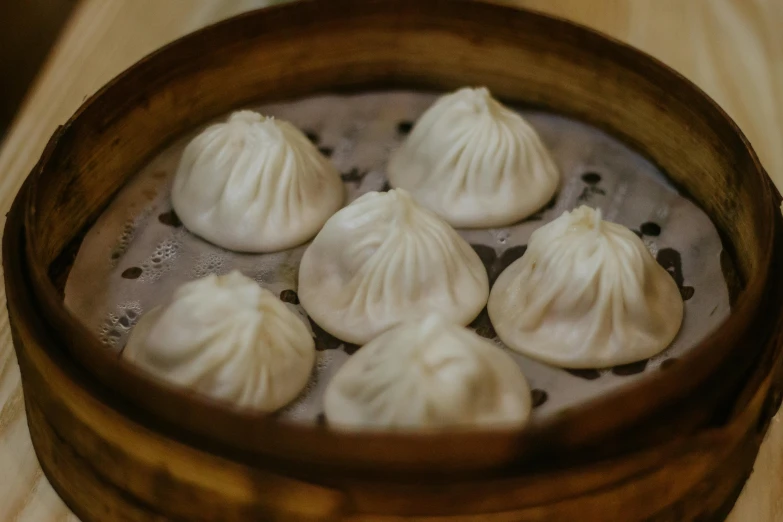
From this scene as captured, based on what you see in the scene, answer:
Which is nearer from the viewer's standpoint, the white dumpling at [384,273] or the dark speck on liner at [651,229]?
the white dumpling at [384,273]

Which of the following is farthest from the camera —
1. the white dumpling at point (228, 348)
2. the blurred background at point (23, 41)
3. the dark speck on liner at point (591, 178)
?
the blurred background at point (23, 41)

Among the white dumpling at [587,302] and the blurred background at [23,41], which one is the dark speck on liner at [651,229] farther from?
the blurred background at [23,41]

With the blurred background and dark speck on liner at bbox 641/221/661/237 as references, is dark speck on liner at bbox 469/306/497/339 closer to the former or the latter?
dark speck on liner at bbox 641/221/661/237

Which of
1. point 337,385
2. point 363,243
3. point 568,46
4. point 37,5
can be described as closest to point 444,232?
point 363,243

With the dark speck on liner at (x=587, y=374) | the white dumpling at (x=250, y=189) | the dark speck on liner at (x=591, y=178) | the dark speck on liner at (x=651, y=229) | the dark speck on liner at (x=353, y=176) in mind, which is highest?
the dark speck on liner at (x=651, y=229)

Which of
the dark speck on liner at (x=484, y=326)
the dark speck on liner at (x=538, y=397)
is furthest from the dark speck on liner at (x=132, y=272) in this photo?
the dark speck on liner at (x=538, y=397)

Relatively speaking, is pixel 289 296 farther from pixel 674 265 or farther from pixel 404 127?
pixel 674 265
